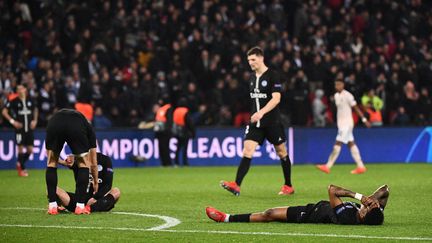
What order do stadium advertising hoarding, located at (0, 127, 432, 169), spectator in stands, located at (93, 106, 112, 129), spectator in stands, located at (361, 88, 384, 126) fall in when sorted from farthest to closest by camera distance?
spectator in stands, located at (361, 88, 384, 126)
spectator in stands, located at (93, 106, 112, 129)
stadium advertising hoarding, located at (0, 127, 432, 169)

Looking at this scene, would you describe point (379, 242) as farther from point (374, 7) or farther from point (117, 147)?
point (374, 7)

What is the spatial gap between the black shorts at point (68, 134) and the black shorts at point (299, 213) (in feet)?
9.80

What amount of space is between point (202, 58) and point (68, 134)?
691 inches

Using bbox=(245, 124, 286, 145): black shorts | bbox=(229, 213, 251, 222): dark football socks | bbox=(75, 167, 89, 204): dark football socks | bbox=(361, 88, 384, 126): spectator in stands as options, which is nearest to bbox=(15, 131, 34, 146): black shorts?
bbox=(245, 124, 286, 145): black shorts

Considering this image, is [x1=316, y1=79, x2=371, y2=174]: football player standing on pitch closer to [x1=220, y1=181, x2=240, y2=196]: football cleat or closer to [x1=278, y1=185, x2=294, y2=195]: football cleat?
[x1=278, y1=185, x2=294, y2=195]: football cleat

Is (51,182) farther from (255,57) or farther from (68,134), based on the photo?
(255,57)

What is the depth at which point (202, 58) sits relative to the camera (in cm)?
3041

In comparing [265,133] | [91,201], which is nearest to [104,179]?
[91,201]

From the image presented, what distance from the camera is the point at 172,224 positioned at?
39.7 feet

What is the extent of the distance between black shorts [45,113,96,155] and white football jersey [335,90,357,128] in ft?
39.6

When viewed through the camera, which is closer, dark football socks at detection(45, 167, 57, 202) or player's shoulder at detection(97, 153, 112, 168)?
dark football socks at detection(45, 167, 57, 202)

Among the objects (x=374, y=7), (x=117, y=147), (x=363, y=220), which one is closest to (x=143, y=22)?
(x=117, y=147)

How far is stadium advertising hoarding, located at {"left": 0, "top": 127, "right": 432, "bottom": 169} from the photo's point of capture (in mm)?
27484

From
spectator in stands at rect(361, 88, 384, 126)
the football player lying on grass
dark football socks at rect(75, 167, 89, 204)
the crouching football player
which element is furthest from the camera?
spectator in stands at rect(361, 88, 384, 126)
